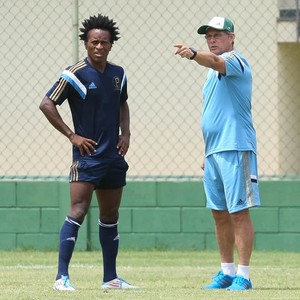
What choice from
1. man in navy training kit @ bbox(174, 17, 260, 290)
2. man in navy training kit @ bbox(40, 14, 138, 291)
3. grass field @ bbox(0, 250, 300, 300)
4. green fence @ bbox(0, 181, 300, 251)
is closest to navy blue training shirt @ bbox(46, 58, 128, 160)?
man in navy training kit @ bbox(40, 14, 138, 291)

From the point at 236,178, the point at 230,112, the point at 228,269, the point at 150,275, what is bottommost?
the point at 150,275

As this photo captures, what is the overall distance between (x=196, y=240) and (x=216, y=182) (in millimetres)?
3501

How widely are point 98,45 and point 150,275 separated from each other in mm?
2221

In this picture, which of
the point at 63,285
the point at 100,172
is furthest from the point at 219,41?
the point at 63,285

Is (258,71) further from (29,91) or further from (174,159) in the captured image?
(29,91)

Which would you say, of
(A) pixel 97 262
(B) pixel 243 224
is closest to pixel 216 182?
(B) pixel 243 224

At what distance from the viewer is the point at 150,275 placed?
366 inches

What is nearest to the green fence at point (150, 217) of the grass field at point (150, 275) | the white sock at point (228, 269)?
the grass field at point (150, 275)

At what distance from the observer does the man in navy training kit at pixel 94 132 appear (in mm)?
7988

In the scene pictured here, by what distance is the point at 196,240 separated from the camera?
11617mm

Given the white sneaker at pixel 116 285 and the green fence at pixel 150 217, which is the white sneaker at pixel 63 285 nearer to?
the white sneaker at pixel 116 285

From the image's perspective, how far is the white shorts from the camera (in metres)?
7.95

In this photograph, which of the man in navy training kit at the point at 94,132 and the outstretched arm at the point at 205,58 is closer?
the outstretched arm at the point at 205,58

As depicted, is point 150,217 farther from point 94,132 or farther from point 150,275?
point 94,132
